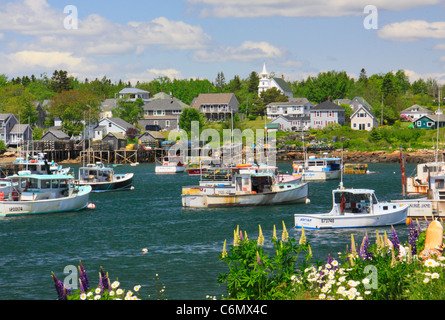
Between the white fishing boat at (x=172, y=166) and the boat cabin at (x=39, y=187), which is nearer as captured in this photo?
the boat cabin at (x=39, y=187)

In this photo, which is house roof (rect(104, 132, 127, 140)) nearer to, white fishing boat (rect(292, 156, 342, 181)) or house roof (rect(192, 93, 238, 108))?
house roof (rect(192, 93, 238, 108))

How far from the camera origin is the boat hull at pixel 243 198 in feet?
175

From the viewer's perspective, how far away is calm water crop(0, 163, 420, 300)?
2812 cm

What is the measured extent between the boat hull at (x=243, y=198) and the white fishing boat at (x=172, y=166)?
174ft

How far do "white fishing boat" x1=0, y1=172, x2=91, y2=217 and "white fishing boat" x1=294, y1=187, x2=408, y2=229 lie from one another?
2221cm

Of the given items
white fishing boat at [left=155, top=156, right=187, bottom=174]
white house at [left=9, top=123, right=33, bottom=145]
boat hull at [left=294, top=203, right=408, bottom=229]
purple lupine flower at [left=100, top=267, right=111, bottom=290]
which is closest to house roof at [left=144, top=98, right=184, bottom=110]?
white house at [left=9, top=123, right=33, bottom=145]

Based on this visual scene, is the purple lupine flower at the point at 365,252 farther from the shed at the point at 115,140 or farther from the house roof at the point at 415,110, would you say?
the house roof at the point at 415,110

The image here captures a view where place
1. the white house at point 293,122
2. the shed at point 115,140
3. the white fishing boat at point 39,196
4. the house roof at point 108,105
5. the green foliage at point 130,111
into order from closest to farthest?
the white fishing boat at point 39,196 → the shed at point 115,140 → the white house at point 293,122 → the green foliage at point 130,111 → the house roof at point 108,105

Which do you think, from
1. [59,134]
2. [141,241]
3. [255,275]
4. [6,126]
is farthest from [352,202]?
[6,126]

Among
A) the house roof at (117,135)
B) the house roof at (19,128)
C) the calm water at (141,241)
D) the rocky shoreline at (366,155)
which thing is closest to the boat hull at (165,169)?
the rocky shoreline at (366,155)
